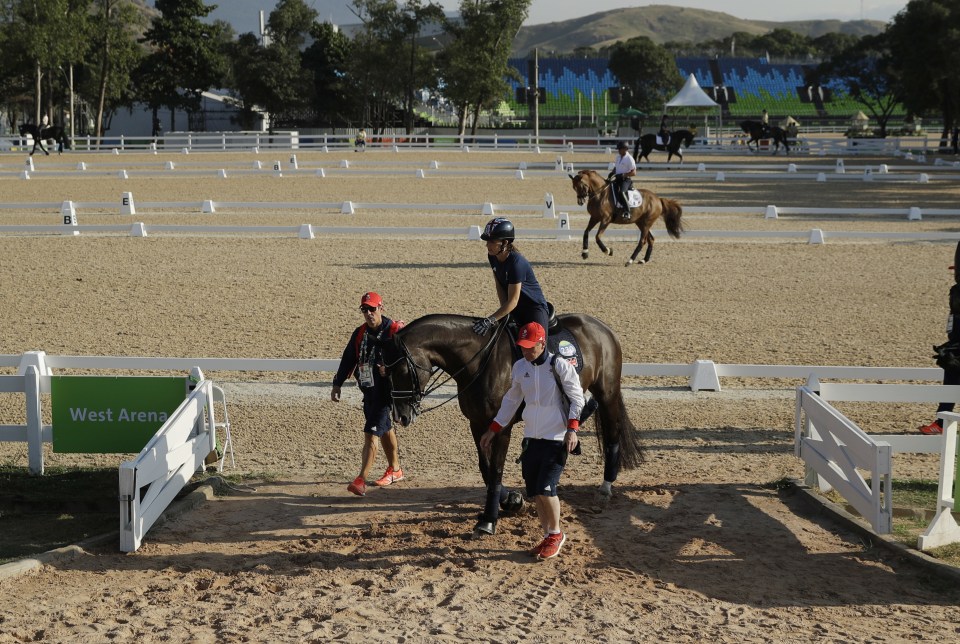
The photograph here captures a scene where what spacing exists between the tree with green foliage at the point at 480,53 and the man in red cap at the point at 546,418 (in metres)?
57.4

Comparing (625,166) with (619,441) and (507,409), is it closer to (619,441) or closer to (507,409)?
(619,441)

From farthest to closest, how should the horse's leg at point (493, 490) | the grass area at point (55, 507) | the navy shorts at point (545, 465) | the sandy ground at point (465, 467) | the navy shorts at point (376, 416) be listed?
the navy shorts at point (376, 416) < the grass area at point (55, 507) < the horse's leg at point (493, 490) < the navy shorts at point (545, 465) < the sandy ground at point (465, 467)

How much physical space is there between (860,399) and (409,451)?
402 cm

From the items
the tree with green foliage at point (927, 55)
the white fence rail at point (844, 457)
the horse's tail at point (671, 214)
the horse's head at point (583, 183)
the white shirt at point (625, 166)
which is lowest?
the white fence rail at point (844, 457)

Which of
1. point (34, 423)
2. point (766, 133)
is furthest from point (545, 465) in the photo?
point (766, 133)

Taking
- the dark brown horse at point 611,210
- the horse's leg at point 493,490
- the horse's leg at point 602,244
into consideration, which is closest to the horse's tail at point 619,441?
the horse's leg at point 493,490

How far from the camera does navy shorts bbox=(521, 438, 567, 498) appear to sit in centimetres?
652

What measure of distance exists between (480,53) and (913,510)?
5824 cm

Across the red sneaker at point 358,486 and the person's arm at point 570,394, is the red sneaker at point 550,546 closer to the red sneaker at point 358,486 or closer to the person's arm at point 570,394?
the person's arm at point 570,394

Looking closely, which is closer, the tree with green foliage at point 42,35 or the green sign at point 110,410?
the green sign at point 110,410

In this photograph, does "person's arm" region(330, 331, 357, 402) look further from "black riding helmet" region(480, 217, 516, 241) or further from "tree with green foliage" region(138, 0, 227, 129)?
"tree with green foliage" region(138, 0, 227, 129)

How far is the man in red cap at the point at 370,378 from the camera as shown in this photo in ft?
24.5

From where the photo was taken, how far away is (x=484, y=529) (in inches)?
276

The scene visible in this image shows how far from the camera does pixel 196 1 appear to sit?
227ft
